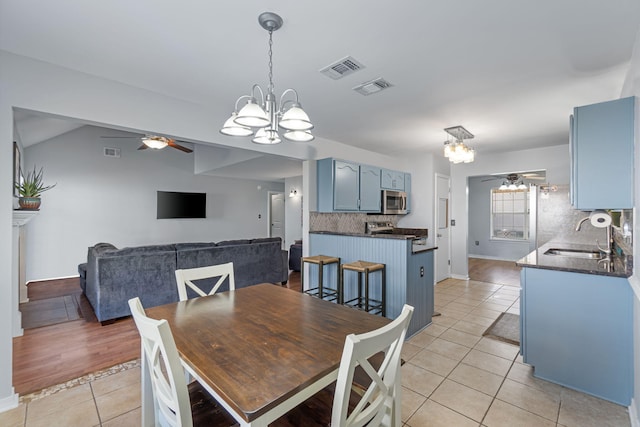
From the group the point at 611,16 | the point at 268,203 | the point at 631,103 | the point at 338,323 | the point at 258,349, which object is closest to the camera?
the point at 258,349

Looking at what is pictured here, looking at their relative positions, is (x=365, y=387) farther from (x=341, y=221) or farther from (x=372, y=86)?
(x=341, y=221)

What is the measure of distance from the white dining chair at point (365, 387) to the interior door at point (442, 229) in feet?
14.8

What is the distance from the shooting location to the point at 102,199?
6074 millimetres

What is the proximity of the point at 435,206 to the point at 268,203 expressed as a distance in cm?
529

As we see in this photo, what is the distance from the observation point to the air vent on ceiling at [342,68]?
214cm

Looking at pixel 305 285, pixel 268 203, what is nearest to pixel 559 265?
pixel 305 285

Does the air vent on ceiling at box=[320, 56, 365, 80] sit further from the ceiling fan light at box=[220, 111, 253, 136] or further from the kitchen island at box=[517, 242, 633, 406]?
the kitchen island at box=[517, 242, 633, 406]

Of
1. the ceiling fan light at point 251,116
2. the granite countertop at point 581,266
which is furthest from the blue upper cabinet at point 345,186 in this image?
the ceiling fan light at point 251,116

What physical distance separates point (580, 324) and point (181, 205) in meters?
7.43

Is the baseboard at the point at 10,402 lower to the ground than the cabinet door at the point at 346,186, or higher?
Answer: lower

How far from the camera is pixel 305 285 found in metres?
4.20

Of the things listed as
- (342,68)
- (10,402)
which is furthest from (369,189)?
(10,402)

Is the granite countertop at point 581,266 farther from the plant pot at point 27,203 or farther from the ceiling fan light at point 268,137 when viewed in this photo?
the plant pot at point 27,203

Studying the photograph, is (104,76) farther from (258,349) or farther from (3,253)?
(258,349)
